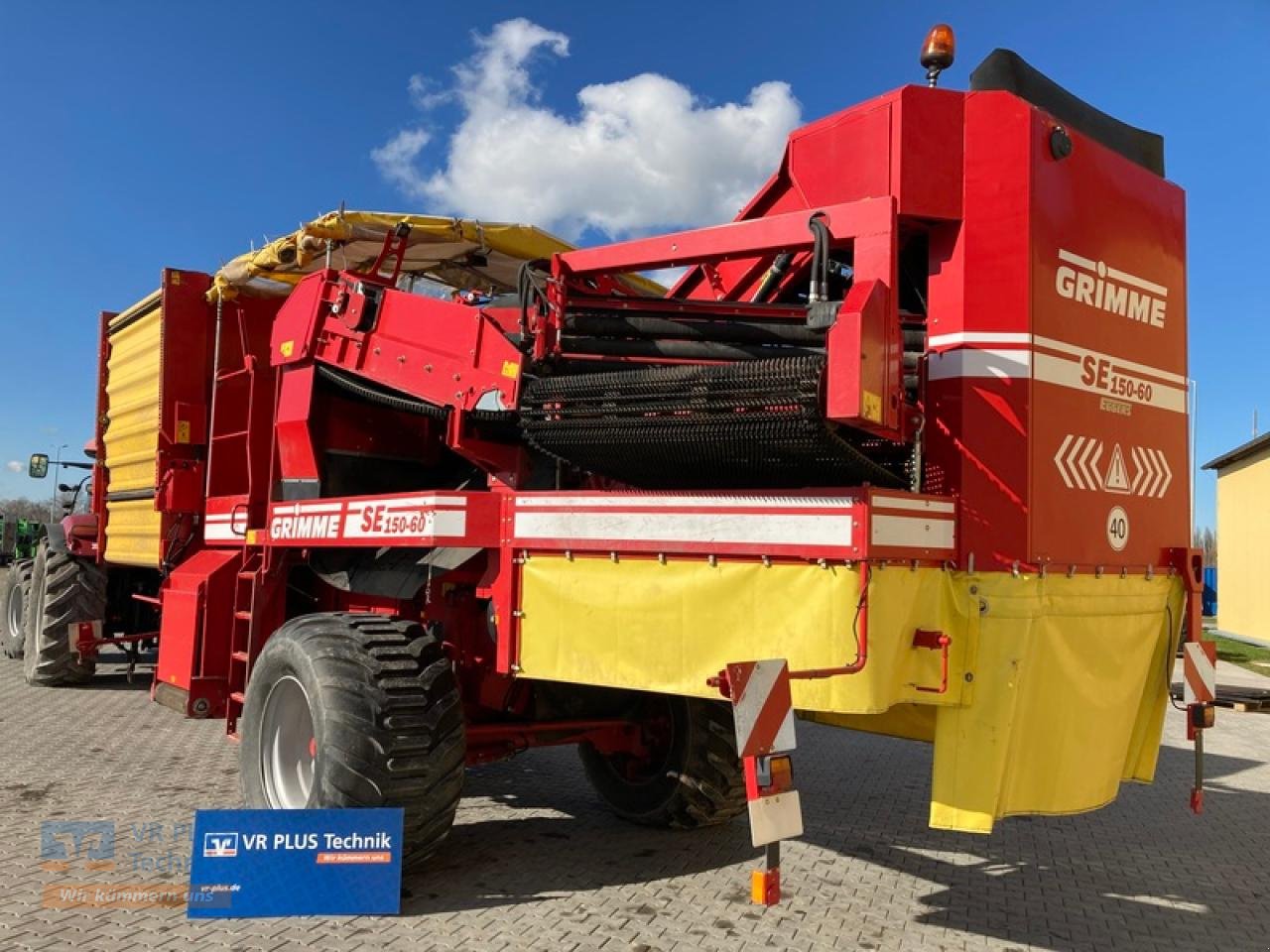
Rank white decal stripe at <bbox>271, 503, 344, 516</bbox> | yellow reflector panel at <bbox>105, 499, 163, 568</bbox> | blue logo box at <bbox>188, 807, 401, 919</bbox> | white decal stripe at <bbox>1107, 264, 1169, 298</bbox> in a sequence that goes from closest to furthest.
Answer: blue logo box at <bbox>188, 807, 401, 919</bbox> < white decal stripe at <bbox>1107, 264, 1169, 298</bbox> < white decal stripe at <bbox>271, 503, 344, 516</bbox> < yellow reflector panel at <bbox>105, 499, 163, 568</bbox>

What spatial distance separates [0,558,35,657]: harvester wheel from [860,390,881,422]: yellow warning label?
35.3ft

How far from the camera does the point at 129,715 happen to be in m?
8.41

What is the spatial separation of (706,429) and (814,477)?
1.49 ft

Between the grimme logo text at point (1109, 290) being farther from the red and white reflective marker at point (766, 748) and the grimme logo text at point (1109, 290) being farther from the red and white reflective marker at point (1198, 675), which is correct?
the red and white reflective marker at point (766, 748)

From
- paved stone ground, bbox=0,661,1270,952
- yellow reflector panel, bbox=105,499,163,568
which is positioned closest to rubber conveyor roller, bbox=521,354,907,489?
paved stone ground, bbox=0,661,1270,952

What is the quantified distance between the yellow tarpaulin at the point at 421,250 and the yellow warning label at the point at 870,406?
3112 mm

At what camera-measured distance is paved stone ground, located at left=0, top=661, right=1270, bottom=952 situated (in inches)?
158

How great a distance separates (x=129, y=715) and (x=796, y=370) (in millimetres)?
7307

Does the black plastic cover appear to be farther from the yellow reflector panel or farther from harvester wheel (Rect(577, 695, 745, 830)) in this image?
the yellow reflector panel

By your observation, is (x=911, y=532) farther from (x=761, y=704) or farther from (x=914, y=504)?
(x=761, y=704)

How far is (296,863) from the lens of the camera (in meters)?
4.00

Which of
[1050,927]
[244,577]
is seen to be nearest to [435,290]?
[244,577]

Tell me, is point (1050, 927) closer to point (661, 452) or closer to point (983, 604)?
point (983, 604)

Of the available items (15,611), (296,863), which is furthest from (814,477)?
(15,611)
